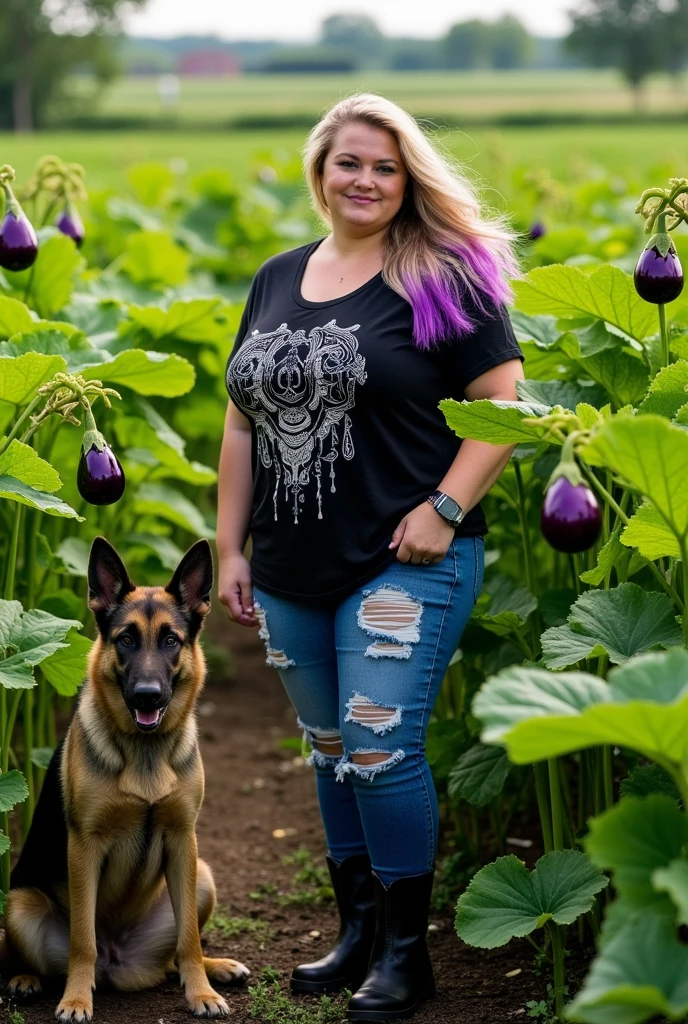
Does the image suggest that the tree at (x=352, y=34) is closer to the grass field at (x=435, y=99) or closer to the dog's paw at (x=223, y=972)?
the grass field at (x=435, y=99)

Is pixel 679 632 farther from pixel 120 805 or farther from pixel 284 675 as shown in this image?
pixel 120 805

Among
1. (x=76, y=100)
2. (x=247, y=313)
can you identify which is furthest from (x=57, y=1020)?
(x=76, y=100)

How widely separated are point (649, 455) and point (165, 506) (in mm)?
3051

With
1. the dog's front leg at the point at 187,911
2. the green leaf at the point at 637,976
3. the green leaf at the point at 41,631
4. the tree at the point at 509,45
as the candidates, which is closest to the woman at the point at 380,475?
the dog's front leg at the point at 187,911

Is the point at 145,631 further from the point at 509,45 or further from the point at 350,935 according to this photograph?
the point at 509,45

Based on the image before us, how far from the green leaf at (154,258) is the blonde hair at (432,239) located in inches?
132

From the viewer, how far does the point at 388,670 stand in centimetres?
365

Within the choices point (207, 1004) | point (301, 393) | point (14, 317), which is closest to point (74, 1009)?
point (207, 1004)

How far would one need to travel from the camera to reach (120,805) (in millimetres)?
3771

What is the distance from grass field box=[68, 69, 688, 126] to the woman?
29697 mm

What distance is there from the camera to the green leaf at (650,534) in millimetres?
2980

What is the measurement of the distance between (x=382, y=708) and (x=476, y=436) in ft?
2.88

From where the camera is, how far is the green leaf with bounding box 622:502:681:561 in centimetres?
298

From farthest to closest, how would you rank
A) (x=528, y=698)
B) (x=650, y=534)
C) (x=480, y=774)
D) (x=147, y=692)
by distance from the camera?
1. (x=480, y=774)
2. (x=147, y=692)
3. (x=650, y=534)
4. (x=528, y=698)
